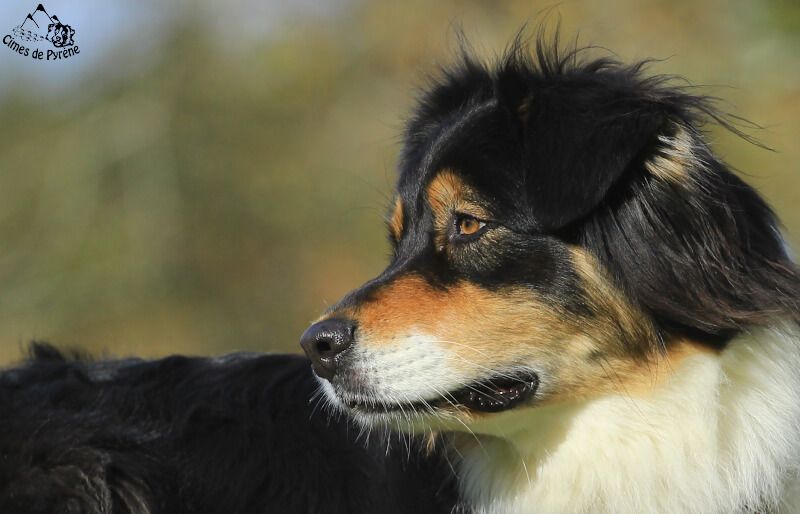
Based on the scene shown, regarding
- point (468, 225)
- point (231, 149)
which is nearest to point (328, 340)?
point (468, 225)

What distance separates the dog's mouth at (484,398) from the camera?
3.55m

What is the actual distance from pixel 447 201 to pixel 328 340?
79 cm

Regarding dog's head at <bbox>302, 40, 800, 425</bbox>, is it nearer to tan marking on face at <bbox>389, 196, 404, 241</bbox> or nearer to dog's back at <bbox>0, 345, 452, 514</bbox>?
tan marking on face at <bbox>389, 196, 404, 241</bbox>

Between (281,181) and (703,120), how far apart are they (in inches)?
463

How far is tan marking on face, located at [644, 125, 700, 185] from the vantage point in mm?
3652

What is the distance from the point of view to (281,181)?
49.9 feet

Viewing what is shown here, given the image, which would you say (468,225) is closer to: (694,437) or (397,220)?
(397,220)

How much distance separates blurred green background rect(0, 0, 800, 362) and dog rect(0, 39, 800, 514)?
340 inches

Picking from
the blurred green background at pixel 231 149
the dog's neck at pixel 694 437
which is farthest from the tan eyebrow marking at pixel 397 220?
the blurred green background at pixel 231 149

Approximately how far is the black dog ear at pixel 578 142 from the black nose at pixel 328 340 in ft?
2.83

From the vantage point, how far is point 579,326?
3.62 m

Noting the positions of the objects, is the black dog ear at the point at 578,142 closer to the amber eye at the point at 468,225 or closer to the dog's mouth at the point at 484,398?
the amber eye at the point at 468,225

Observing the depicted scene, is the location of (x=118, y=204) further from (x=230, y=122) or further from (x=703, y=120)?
(x=703, y=120)

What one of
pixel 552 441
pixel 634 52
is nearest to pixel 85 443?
pixel 552 441
